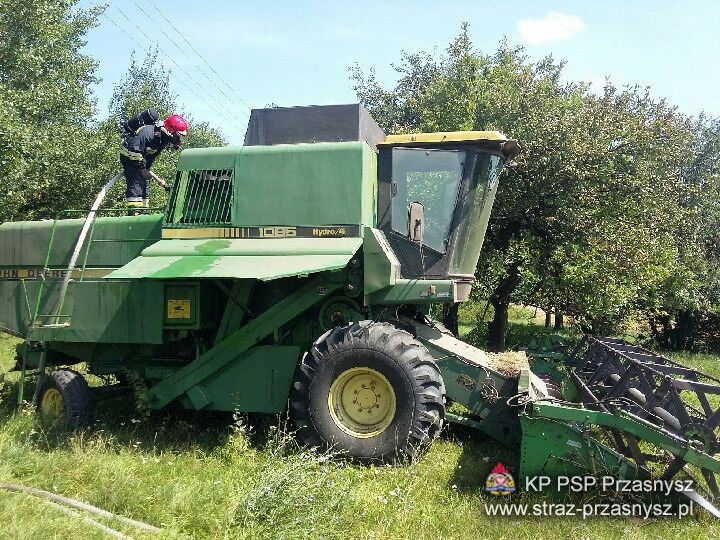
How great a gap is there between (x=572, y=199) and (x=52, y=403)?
33.3 feet

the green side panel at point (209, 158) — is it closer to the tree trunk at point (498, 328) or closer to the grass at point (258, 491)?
the grass at point (258, 491)

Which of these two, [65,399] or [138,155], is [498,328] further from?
[65,399]

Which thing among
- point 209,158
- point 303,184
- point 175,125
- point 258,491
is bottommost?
point 258,491

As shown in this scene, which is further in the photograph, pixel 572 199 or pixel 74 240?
pixel 572 199

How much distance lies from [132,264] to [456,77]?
11.6 metres

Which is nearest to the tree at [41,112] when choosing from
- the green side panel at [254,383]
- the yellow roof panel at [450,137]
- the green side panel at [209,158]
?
the green side panel at [209,158]

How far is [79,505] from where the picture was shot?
4.35 meters

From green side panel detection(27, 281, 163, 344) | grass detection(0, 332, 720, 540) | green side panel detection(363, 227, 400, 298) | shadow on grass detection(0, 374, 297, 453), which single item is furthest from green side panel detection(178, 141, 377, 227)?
grass detection(0, 332, 720, 540)

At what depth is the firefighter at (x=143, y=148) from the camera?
7.42 metres

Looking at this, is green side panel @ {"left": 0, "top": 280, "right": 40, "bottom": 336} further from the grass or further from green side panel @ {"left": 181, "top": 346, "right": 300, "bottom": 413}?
green side panel @ {"left": 181, "top": 346, "right": 300, "bottom": 413}

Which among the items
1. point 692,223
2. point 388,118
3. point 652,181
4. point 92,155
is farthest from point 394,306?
point 388,118

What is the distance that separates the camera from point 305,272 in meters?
5.54

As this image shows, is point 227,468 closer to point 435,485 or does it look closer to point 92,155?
point 435,485

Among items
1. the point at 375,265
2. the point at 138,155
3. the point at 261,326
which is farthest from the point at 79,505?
the point at 138,155
